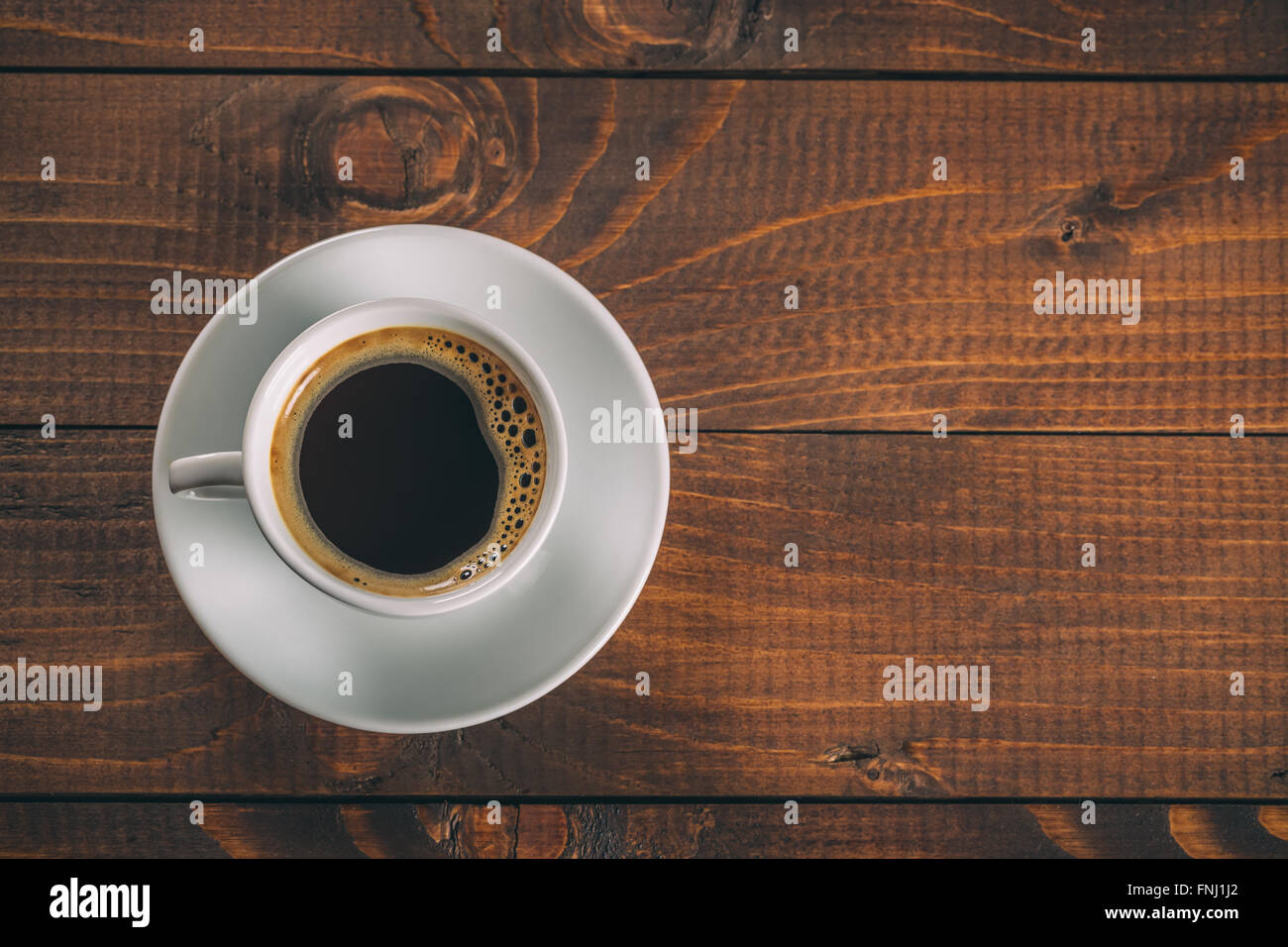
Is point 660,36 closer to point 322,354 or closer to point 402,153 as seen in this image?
point 402,153

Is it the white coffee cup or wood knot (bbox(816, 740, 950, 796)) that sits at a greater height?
the white coffee cup

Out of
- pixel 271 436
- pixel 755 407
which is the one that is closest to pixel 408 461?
pixel 271 436

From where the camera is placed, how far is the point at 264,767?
2.74ft

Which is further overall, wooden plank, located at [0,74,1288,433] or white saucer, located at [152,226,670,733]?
wooden plank, located at [0,74,1288,433]

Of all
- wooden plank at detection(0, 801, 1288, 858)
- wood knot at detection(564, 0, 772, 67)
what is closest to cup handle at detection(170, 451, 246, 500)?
wooden plank at detection(0, 801, 1288, 858)

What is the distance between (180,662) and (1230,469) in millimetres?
947

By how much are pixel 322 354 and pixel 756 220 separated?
39cm

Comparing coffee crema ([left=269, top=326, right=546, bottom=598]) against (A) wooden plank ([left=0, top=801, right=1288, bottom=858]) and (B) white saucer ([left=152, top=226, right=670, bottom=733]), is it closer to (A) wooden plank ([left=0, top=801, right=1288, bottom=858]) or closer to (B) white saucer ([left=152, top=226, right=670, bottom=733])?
(B) white saucer ([left=152, top=226, right=670, bottom=733])

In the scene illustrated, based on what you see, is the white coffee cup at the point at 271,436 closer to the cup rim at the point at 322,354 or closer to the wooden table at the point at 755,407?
the cup rim at the point at 322,354

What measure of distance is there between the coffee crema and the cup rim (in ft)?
0.06

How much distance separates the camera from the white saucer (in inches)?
28.8

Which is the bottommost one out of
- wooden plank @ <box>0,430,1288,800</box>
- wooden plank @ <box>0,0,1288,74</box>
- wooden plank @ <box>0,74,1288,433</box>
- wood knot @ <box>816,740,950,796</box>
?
wood knot @ <box>816,740,950,796</box>

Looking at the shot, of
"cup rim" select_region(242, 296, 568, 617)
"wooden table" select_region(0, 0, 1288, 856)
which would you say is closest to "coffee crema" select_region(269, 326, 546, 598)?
"cup rim" select_region(242, 296, 568, 617)
